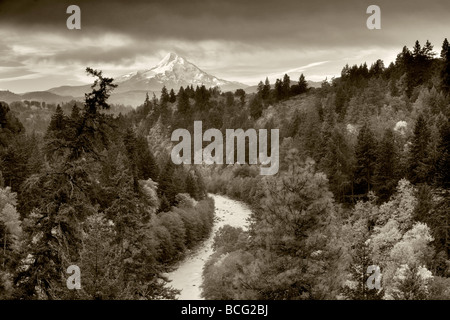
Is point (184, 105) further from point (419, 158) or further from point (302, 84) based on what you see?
point (419, 158)

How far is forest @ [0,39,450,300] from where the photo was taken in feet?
47.9

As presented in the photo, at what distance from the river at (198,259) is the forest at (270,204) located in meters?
1.63

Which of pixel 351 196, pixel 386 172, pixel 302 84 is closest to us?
pixel 386 172

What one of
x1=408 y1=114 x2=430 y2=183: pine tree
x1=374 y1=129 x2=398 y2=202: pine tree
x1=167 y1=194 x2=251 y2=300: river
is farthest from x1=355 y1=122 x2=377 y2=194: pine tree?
x1=167 y1=194 x2=251 y2=300: river

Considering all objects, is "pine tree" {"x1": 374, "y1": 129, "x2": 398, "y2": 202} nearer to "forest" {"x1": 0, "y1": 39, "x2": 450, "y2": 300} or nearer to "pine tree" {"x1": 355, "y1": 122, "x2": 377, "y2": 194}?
"forest" {"x1": 0, "y1": 39, "x2": 450, "y2": 300}

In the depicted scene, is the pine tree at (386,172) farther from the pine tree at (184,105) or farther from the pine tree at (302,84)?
the pine tree at (184,105)

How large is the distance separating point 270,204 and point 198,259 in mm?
40072

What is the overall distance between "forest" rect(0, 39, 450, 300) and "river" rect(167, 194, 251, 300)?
1.63 meters

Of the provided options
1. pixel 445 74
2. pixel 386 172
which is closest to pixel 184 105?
pixel 445 74

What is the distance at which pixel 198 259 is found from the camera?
178 feet

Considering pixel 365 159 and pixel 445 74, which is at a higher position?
pixel 445 74

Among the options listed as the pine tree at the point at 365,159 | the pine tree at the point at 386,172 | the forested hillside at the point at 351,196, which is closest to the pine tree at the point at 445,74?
the forested hillside at the point at 351,196

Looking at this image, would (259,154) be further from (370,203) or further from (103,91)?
(103,91)
